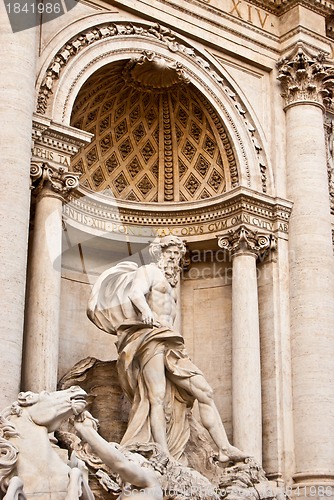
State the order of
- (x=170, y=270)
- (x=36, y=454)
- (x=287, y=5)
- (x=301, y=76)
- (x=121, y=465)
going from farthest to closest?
(x=287, y=5)
(x=301, y=76)
(x=170, y=270)
(x=121, y=465)
(x=36, y=454)

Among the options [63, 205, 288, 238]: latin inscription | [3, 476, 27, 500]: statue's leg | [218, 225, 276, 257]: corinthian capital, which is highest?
[63, 205, 288, 238]: latin inscription

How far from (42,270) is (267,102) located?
5667mm

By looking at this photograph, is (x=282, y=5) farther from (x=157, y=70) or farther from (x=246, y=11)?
(x=157, y=70)

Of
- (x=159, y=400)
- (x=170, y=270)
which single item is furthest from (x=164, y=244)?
(x=159, y=400)

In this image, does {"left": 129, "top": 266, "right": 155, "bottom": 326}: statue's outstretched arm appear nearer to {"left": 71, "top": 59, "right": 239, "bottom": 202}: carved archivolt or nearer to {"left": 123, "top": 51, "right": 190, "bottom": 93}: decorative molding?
{"left": 71, "top": 59, "right": 239, "bottom": 202}: carved archivolt

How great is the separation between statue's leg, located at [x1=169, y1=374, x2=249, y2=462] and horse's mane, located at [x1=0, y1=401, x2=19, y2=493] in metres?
5.45

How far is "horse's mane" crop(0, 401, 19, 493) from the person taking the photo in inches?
270

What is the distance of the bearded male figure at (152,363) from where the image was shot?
12156 mm

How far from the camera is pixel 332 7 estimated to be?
1656 cm

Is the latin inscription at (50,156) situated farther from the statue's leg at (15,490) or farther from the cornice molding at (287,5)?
the statue's leg at (15,490)

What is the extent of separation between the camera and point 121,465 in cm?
815

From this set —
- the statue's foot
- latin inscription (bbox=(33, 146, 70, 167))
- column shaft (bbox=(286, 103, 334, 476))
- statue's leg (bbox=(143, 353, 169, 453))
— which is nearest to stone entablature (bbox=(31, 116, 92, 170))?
latin inscription (bbox=(33, 146, 70, 167))

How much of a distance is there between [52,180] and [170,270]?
6.61 ft

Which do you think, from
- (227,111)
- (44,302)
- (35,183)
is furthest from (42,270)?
(227,111)
